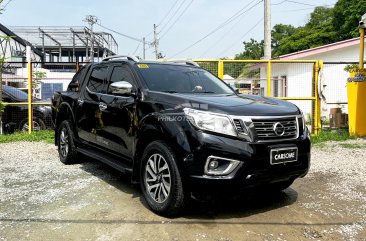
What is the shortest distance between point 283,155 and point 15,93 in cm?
938

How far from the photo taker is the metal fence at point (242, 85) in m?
10.0

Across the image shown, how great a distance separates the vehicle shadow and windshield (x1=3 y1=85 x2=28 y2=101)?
21.9 ft

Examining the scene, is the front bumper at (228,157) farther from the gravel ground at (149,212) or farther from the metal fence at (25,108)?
the metal fence at (25,108)

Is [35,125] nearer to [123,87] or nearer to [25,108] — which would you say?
[25,108]

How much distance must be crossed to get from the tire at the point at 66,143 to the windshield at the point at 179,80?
2.23m

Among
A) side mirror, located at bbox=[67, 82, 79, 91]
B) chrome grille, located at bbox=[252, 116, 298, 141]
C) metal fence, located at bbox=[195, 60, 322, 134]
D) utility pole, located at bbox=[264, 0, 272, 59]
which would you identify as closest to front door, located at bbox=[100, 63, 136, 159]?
side mirror, located at bbox=[67, 82, 79, 91]

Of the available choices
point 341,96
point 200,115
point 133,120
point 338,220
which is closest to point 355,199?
point 338,220

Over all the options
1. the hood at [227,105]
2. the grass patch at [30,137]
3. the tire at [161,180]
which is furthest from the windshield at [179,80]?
the grass patch at [30,137]

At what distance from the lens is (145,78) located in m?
4.81

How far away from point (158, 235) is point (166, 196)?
0.50 meters

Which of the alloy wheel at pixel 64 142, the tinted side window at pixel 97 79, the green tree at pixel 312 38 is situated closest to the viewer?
the tinted side window at pixel 97 79

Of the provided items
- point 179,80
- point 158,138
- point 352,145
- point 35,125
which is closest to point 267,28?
point 352,145

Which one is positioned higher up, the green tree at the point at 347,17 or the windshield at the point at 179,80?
the green tree at the point at 347,17

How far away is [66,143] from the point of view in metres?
6.77
